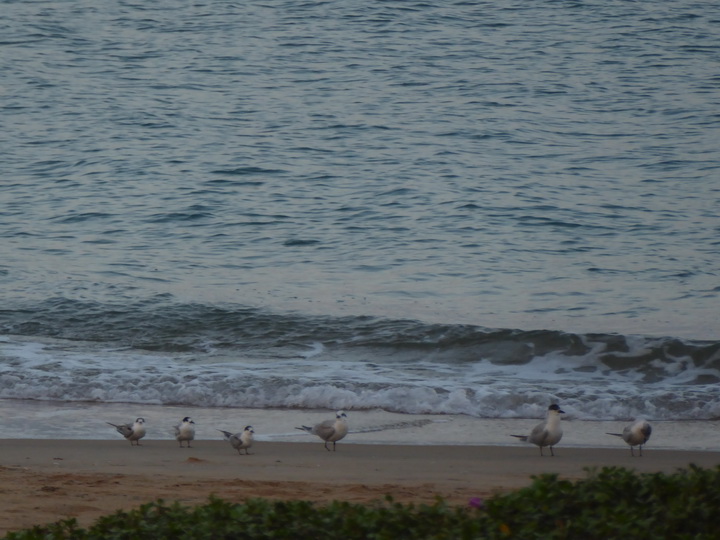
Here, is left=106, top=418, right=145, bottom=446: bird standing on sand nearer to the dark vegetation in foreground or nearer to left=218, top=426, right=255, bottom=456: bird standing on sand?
left=218, top=426, right=255, bottom=456: bird standing on sand

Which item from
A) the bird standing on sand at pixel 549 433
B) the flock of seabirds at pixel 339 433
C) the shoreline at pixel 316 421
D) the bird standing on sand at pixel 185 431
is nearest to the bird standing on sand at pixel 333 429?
the flock of seabirds at pixel 339 433

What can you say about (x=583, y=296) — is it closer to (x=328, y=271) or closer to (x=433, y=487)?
(x=328, y=271)

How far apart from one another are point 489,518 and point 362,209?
13.0 m

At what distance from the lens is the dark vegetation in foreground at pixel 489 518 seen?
449 cm

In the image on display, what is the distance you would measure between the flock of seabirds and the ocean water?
3.61 feet

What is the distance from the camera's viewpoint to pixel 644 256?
1449 cm

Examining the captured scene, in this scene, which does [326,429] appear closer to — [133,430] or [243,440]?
[243,440]

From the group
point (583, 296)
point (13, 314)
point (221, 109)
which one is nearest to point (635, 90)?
point (221, 109)

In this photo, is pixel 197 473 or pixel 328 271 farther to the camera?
pixel 328 271

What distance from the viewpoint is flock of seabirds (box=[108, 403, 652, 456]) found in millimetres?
7527

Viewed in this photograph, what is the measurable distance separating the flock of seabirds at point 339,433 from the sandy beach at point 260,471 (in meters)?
0.09

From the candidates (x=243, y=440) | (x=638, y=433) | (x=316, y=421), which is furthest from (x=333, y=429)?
(x=638, y=433)

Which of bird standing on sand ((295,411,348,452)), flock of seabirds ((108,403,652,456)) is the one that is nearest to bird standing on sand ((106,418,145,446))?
flock of seabirds ((108,403,652,456))

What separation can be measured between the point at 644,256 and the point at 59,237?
9.10 meters
